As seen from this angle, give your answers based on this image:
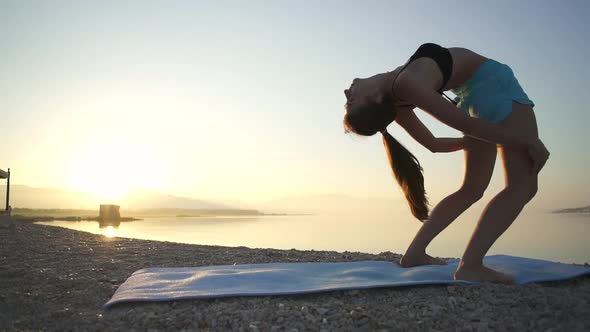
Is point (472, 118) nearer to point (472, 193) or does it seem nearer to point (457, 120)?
point (457, 120)

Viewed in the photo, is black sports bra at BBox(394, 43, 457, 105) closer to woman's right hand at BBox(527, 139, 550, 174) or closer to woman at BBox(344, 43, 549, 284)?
woman at BBox(344, 43, 549, 284)

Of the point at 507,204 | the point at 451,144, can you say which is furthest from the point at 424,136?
the point at 507,204

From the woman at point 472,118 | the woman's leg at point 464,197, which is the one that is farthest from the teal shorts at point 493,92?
the woman's leg at point 464,197

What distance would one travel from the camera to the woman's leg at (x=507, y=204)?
223cm

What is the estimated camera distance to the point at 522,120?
2246mm

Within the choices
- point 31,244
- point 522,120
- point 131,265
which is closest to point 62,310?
point 131,265

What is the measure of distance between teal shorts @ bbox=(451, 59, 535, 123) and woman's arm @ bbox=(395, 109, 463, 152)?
224 mm

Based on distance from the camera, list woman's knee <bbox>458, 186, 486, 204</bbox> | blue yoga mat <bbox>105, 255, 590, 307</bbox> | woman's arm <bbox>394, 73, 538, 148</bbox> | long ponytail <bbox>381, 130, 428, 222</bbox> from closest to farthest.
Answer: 1. woman's arm <bbox>394, 73, 538, 148</bbox>
2. blue yoga mat <bbox>105, 255, 590, 307</bbox>
3. woman's knee <bbox>458, 186, 486, 204</bbox>
4. long ponytail <bbox>381, 130, 428, 222</bbox>

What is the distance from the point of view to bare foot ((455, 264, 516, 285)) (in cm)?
223

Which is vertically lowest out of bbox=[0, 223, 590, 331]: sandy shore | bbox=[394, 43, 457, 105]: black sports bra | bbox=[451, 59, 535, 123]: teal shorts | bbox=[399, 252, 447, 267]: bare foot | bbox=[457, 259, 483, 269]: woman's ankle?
bbox=[0, 223, 590, 331]: sandy shore

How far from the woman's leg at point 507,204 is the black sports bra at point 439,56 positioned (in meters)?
0.40

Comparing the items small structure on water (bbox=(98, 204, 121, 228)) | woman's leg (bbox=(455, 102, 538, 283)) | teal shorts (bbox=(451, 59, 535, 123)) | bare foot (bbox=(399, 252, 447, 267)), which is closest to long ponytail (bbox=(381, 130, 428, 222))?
bare foot (bbox=(399, 252, 447, 267))

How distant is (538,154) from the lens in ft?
7.14

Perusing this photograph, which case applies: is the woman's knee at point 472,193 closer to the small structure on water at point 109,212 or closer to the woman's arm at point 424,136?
the woman's arm at point 424,136
